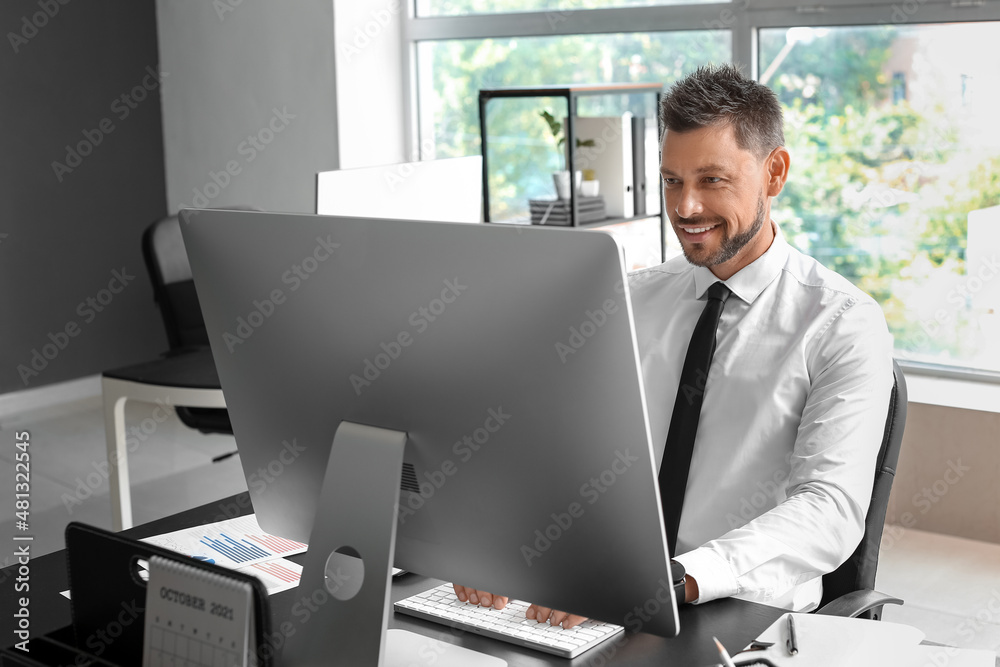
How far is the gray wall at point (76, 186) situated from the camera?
4.60 meters

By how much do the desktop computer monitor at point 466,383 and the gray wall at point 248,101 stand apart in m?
3.29

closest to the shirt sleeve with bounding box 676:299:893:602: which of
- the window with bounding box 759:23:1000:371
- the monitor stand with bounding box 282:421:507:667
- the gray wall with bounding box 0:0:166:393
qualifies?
the monitor stand with bounding box 282:421:507:667

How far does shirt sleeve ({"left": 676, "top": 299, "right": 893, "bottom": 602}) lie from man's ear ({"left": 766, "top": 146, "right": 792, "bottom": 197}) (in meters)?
0.25

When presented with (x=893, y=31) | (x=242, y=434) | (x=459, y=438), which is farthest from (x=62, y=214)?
(x=459, y=438)

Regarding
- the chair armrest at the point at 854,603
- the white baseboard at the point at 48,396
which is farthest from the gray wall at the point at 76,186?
the chair armrest at the point at 854,603

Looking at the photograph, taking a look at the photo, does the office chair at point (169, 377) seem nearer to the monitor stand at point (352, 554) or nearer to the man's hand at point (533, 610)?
the man's hand at point (533, 610)

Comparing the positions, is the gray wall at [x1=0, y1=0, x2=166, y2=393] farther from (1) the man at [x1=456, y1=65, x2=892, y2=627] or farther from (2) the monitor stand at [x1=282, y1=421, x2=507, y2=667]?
(2) the monitor stand at [x1=282, y1=421, x2=507, y2=667]

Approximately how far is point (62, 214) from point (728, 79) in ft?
13.0

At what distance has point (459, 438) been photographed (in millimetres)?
1019

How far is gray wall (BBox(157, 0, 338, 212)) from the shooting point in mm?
4332

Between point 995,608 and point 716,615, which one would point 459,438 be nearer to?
point 716,615

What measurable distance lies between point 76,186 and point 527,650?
4280mm

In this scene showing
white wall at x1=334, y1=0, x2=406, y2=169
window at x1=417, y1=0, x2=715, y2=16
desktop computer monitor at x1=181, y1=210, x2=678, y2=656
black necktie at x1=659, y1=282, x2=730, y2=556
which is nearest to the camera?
desktop computer monitor at x1=181, y1=210, x2=678, y2=656

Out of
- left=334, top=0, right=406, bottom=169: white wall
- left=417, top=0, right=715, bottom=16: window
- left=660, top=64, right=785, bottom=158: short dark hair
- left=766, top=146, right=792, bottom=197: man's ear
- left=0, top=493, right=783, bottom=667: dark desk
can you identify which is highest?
left=417, top=0, right=715, bottom=16: window
